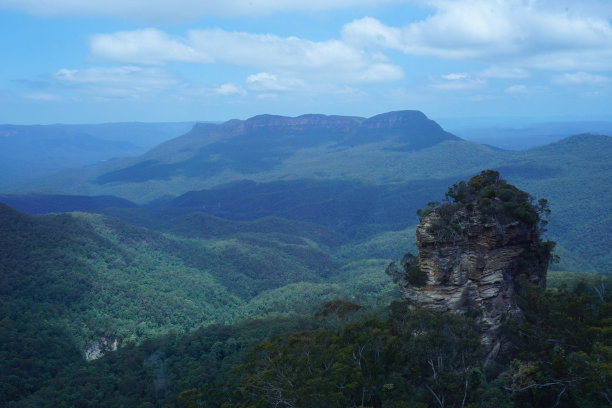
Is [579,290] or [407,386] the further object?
[579,290]

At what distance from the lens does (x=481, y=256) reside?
76.3 feet

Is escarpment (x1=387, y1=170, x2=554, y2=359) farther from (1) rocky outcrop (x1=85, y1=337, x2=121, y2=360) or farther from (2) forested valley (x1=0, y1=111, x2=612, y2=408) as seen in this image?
Result: (1) rocky outcrop (x1=85, y1=337, x2=121, y2=360)

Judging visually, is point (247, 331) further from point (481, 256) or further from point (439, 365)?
point (439, 365)

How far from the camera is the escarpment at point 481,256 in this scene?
2292 cm

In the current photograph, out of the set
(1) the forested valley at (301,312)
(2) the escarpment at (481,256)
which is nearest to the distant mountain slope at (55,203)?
(1) the forested valley at (301,312)

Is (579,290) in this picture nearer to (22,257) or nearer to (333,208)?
(22,257)

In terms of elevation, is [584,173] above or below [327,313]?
above

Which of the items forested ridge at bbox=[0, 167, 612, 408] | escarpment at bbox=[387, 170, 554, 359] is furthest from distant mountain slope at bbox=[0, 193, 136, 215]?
escarpment at bbox=[387, 170, 554, 359]

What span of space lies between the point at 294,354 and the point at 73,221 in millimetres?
76936

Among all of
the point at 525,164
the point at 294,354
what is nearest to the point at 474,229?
the point at 294,354

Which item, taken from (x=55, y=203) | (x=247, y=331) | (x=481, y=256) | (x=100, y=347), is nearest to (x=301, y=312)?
(x=247, y=331)

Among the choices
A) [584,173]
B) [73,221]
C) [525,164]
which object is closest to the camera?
[73,221]

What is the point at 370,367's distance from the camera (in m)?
18.5

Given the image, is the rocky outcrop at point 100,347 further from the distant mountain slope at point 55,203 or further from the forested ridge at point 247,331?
the distant mountain slope at point 55,203
